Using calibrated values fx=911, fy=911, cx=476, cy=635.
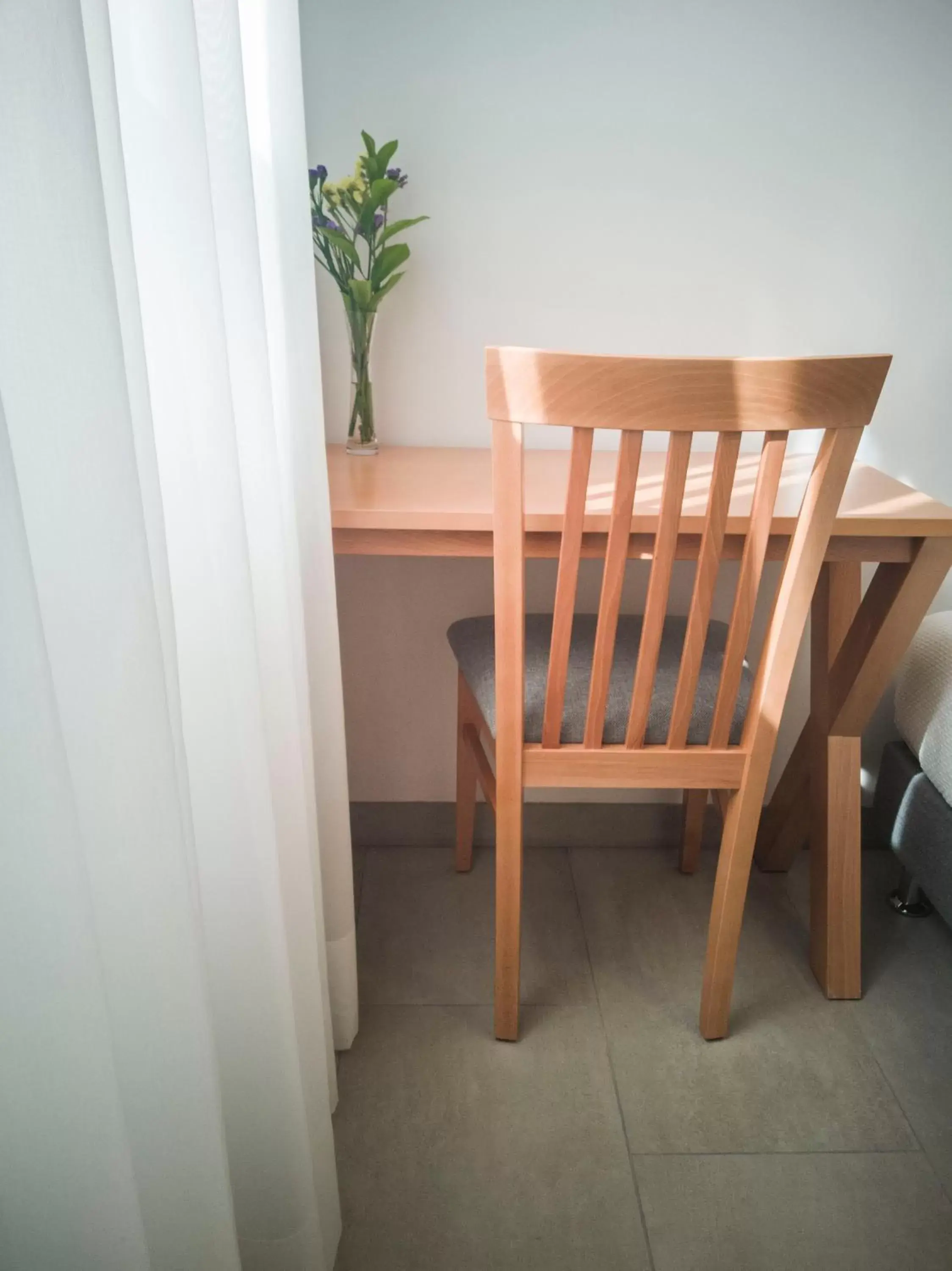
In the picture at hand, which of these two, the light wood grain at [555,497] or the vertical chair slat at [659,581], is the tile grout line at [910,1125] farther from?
the light wood grain at [555,497]

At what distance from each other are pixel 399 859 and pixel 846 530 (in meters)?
1.06

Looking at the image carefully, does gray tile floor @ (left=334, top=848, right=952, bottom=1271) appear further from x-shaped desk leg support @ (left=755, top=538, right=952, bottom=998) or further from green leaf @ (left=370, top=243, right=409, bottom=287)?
green leaf @ (left=370, top=243, right=409, bottom=287)

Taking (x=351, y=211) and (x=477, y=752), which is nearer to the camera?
(x=351, y=211)

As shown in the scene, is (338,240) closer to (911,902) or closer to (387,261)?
(387,261)

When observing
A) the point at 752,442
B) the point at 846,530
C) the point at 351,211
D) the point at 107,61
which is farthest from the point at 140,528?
the point at 752,442

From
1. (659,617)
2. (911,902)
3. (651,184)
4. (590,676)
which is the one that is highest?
(651,184)

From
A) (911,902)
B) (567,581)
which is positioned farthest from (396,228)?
(911,902)

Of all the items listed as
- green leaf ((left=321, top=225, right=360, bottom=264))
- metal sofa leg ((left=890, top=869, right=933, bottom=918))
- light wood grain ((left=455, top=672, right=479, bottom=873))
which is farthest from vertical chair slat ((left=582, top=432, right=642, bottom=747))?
metal sofa leg ((left=890, top=869, right=933, bottom=918))

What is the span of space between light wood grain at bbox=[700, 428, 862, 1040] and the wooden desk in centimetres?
10

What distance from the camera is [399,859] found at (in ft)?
6.02

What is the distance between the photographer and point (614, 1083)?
1.31 metres

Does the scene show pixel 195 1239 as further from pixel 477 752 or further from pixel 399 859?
pixel 399 859

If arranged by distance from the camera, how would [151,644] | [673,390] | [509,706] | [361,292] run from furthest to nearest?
[361,292] → [509,706] → [673,390] → [151,644]

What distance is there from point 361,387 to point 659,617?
70 cm
